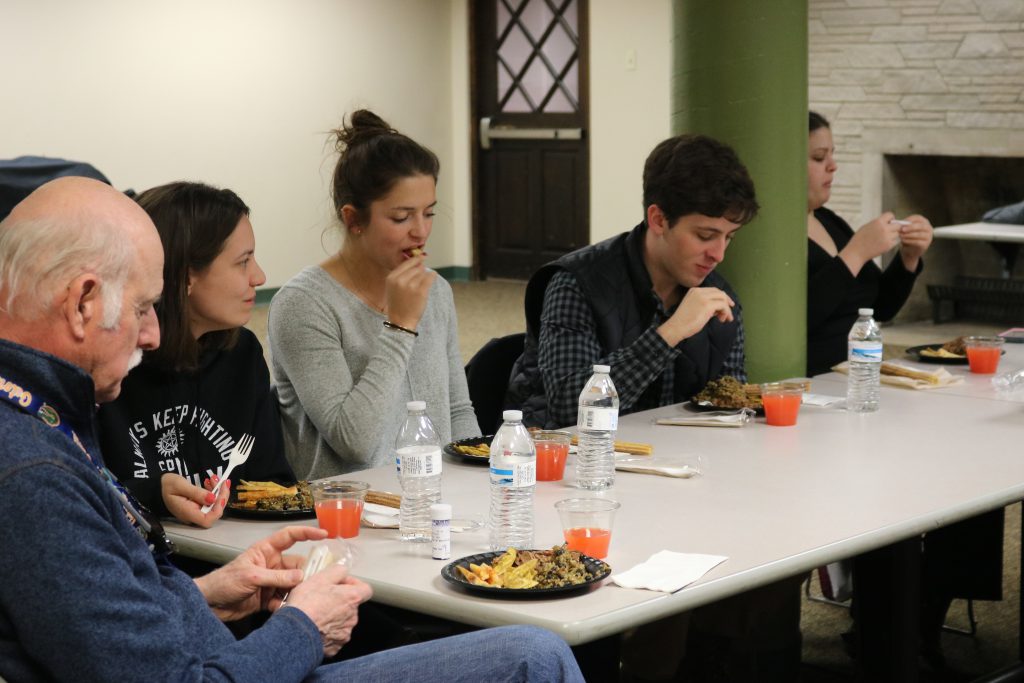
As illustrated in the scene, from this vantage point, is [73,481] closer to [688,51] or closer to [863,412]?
[863,412]

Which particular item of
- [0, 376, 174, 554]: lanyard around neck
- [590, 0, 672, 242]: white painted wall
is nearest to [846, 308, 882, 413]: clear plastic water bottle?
[0, 376, 174, 554]: lanyard around neck

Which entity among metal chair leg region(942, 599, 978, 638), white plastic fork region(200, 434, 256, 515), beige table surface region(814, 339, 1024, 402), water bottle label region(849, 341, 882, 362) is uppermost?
water bottle label region(849, 341, 882, 362)

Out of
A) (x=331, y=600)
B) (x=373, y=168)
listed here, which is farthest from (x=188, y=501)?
(x=373, y=168)

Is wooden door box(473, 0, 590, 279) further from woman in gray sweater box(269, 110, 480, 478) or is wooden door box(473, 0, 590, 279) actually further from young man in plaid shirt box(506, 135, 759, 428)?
woman in gray sweater box(269, 110, 480, 478)

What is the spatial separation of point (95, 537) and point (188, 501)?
2.42 ft

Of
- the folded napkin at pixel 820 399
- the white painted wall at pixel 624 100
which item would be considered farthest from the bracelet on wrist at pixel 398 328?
the white painted wall at pixel 624 100

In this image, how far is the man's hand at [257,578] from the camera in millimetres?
1857

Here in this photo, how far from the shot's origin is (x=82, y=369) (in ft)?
4.94

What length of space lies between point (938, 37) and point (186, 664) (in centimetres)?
734

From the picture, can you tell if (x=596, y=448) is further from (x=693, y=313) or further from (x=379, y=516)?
(x=693, y=313)

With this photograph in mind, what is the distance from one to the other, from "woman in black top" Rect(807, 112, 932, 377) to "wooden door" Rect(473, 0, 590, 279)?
251 inches

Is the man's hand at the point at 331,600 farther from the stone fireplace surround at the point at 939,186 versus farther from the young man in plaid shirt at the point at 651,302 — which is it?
the stone fireplace surround at the point at 939,186

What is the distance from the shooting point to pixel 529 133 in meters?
10.8

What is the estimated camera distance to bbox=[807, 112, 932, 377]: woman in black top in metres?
4.01
